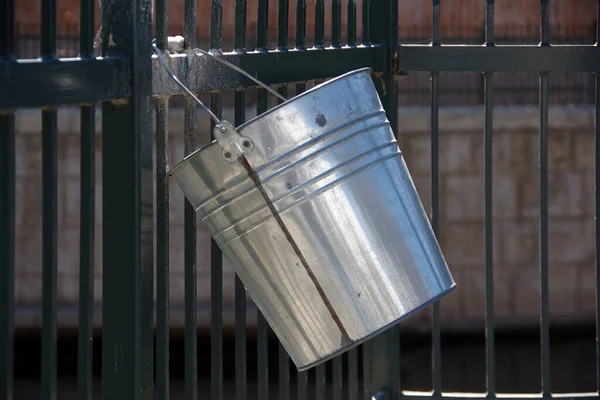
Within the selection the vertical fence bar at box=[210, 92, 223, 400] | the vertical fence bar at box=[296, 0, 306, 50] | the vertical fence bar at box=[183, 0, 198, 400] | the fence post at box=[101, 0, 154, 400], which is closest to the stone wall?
the vertical fence bar at box=[296, 0, 306, 50]

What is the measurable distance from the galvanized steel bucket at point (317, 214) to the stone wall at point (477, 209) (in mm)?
4599

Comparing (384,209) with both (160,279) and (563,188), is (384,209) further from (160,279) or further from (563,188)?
(563,188)

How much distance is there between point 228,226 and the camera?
1661 mm

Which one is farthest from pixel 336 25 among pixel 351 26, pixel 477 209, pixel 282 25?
A: pixel 477 209

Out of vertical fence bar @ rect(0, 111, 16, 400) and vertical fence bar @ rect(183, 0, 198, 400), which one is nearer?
vertical fence bar @ rect(0, 111, 16, 400)

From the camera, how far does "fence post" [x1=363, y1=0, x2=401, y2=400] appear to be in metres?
2.82

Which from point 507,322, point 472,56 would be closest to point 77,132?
point 507,322

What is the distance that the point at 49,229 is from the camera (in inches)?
54.9

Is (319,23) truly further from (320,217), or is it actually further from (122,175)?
(122,175)

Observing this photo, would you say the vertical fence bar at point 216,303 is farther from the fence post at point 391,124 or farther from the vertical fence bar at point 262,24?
the fence post at point 391,124

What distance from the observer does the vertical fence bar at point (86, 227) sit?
57.4 inches

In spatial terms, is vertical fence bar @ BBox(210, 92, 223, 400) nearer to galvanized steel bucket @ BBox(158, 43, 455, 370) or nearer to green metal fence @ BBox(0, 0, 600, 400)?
green metal fence @ BBox(0, 0, 600, 400)

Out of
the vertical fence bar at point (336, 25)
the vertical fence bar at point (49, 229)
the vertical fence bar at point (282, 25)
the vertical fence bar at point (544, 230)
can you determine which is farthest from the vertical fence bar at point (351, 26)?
the vertical fence bar at point (49, 229)

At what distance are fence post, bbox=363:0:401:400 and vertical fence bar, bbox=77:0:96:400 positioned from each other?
1.41 m
